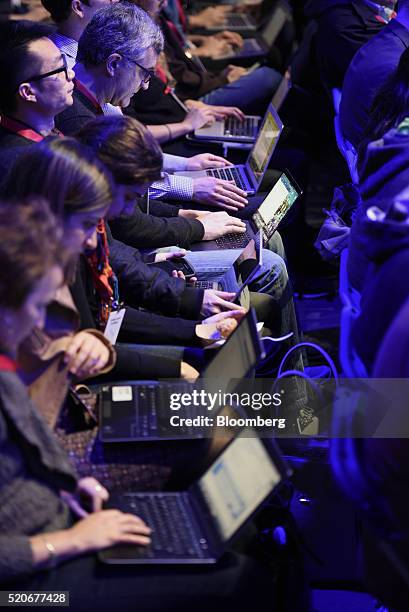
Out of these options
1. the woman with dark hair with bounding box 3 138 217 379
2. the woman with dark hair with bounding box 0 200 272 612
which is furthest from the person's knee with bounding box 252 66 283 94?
the woman with dark hair with bounding box 0 200 272 612

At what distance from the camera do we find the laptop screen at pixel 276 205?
126 inches

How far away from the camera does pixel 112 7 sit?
332cm

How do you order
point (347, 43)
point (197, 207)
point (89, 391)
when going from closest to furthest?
point (89, 391)
point (197, 207)
point (347, 43)

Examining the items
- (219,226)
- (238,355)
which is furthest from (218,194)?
(238,355)

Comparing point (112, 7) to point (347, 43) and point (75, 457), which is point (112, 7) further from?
point (75, 457)

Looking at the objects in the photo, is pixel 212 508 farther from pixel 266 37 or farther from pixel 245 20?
pixel 245 20

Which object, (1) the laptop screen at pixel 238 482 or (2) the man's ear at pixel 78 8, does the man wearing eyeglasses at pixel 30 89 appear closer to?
(2) the man's ear at pixel 78 8

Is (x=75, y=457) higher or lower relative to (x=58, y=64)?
lower

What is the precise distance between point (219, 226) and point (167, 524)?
5.37 ft

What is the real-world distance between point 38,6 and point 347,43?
7.72 feet

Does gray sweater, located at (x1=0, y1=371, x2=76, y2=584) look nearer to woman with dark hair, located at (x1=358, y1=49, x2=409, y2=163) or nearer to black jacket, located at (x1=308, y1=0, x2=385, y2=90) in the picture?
woman with dark hair, located at (x1=358, y1=49, x2=409, y2=163)

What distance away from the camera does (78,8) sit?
364cm

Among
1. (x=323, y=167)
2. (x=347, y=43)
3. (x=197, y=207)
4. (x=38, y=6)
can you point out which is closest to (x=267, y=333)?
(x=197, y=207)

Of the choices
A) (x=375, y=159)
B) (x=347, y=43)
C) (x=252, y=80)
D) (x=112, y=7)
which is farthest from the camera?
(x=252, y=80)
